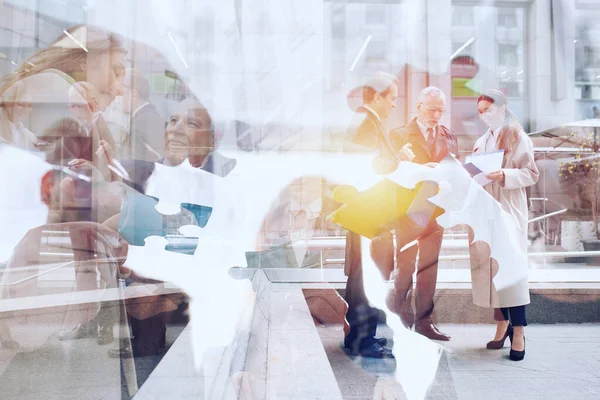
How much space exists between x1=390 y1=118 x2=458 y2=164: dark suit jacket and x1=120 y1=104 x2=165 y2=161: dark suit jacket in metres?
0.65

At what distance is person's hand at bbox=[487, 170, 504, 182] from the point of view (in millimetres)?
1449

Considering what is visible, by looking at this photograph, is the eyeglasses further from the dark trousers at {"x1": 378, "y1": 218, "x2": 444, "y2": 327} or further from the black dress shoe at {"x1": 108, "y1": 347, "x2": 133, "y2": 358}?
the black dress shoe at {"x1": 108, "y1": 347, "x2": 133, "y2": 358}

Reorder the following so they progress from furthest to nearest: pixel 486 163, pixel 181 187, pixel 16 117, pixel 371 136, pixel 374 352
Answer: pixel 374 352
pixel 486 163
pixel 371 136
pixel 181 187
pixel 16 117

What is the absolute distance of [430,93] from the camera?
137 cm

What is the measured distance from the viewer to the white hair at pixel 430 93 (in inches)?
53.7

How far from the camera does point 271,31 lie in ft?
4.58

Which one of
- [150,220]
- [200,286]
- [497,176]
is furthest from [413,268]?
[150,220]

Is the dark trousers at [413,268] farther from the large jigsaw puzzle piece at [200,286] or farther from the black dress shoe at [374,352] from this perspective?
the large jigsaw puzzle piece at [200,286]

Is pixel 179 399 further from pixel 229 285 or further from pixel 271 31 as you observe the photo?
pixel 271 31

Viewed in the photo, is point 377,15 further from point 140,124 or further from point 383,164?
point 140,124

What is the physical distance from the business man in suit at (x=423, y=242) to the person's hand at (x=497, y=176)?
16cm

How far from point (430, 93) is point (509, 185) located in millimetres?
369

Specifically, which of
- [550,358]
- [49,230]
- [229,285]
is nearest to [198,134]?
[49,230]

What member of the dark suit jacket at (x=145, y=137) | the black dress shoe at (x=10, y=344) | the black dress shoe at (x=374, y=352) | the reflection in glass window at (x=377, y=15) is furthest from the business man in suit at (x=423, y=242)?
the black dress shoe at (x=10, y=344)
